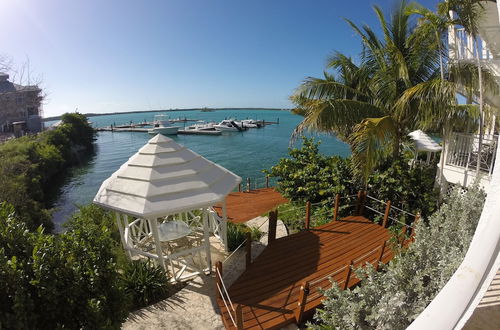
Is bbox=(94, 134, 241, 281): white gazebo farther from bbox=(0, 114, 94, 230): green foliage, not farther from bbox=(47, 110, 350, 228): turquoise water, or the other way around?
bbox=(47, 110, 350, 228): turquoise water

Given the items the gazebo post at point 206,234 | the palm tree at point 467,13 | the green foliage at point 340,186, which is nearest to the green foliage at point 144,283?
the gazebo post at point 206,234

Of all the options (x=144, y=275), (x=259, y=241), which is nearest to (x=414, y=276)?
(x=259, y=241)

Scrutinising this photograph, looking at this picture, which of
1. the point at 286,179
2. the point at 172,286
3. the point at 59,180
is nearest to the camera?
the point at 172,286

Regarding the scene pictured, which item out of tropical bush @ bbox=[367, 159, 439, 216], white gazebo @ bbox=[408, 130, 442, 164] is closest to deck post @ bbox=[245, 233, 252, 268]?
tropical bush @ bbox=[367, 159, 439, 216]

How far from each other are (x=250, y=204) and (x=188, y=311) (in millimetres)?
6734

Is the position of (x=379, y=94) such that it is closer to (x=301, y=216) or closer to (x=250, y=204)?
(x=301, y=216)

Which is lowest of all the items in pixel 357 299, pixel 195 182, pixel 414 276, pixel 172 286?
pixel 172 286

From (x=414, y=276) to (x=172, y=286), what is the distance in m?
5.02

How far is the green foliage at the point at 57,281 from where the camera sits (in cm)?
272

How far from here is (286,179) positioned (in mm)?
11523

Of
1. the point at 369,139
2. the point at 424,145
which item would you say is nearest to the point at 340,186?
the point at 369,139

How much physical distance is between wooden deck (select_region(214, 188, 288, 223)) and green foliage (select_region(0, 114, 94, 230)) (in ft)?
28.6

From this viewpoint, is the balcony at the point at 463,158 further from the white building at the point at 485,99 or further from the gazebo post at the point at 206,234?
the gazebo post at the point at 206,234

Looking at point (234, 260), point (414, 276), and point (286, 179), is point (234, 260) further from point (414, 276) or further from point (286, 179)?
point (286, 179)
